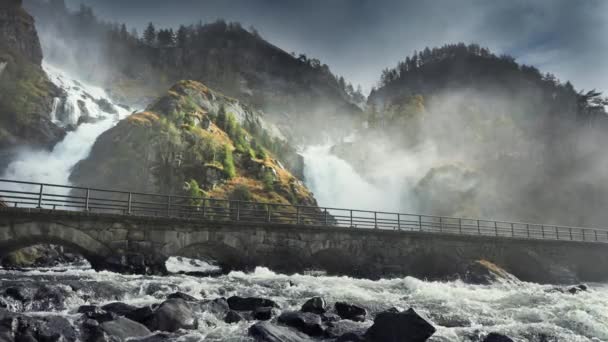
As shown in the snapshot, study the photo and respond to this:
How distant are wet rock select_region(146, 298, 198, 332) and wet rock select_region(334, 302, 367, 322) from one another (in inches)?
164

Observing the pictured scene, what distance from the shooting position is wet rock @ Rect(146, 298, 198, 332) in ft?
30.6

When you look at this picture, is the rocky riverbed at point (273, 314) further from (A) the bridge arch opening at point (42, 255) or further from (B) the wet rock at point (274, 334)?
(A) the bridge arch opening at point (42, 255)

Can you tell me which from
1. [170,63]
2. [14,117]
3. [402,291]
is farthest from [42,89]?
[402,291]

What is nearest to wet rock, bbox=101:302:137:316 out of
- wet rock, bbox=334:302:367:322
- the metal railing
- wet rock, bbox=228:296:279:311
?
wet rock, bbox=228:296:279:311

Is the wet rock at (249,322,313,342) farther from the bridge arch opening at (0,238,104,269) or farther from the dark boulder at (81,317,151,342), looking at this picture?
the bridge arch opening at (0,238,104,269)

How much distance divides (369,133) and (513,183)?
36.0m

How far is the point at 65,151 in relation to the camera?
57531 mm

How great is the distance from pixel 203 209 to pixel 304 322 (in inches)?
586

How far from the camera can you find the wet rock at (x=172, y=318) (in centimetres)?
932

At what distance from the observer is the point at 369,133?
9894cm

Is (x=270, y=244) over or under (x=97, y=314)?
over

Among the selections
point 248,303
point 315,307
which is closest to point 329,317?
point 315,307

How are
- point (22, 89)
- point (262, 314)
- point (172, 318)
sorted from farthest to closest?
point (22, 89) → point (262, 314) → point (172, 318)

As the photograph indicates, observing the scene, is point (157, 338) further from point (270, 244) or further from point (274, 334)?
point (270, 244)
